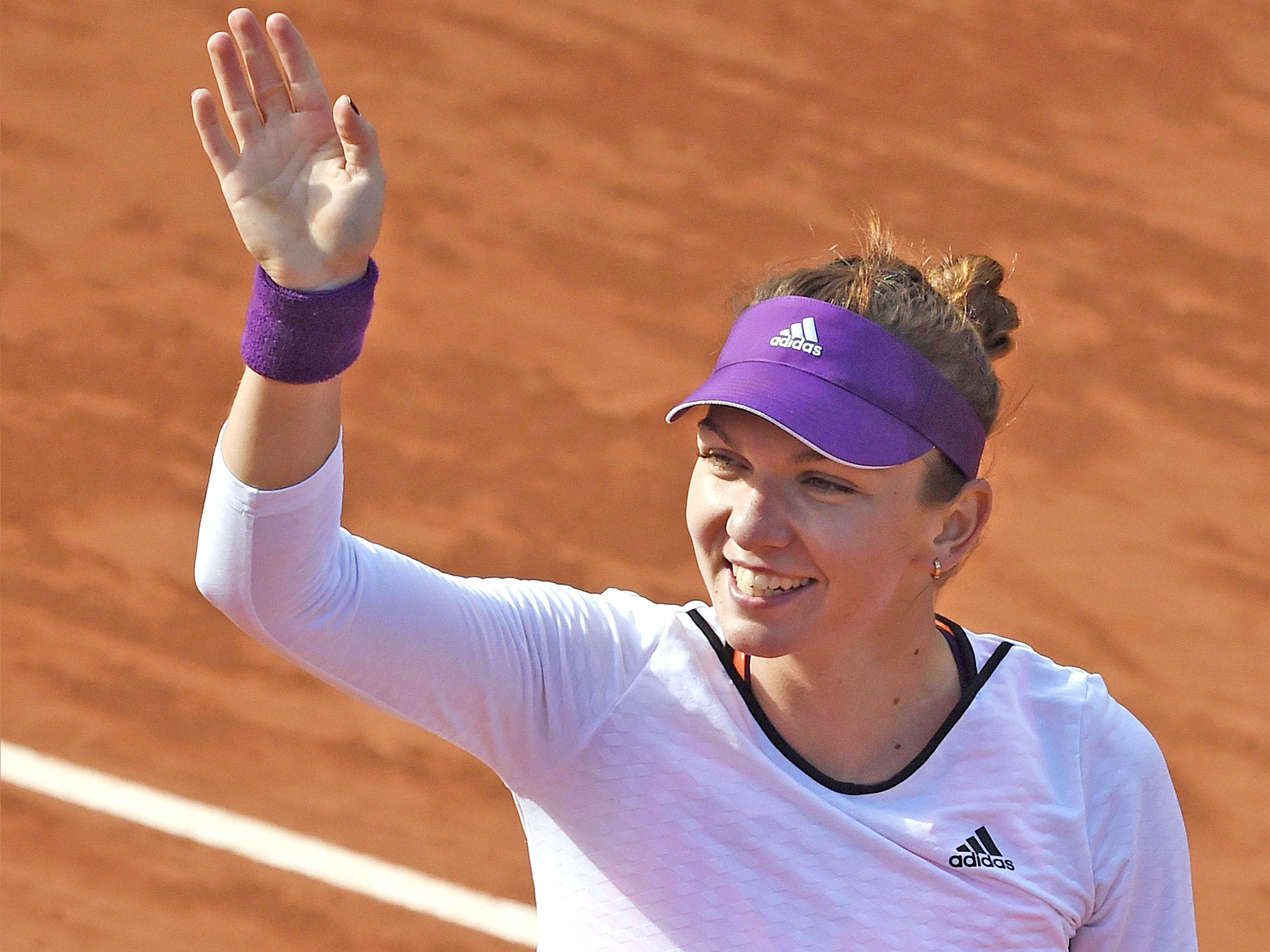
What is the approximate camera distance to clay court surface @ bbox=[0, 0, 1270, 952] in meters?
4.71

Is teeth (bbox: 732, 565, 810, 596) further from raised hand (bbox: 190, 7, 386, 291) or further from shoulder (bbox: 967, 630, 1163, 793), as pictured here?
raised hand (bbox: 190, 7, 386, 291)

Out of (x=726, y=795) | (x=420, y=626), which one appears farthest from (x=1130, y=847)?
(x=420, y=626)

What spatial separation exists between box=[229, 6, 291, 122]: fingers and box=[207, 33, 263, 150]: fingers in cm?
1

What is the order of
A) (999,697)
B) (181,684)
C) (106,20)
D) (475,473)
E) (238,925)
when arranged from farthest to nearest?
(106,20) → (475,473) → (181,684) → (238,925) → (999,697)

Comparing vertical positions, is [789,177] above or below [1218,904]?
above

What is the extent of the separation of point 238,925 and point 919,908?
2.77 metres

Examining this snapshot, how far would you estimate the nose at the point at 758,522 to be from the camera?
6.38 ft

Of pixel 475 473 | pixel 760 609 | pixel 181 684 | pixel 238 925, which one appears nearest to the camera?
pixel 760 609

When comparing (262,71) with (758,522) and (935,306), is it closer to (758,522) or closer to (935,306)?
(758,522)

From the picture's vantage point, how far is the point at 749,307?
88.4 inches

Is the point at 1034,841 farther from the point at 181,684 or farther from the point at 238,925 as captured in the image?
the point at 181,684

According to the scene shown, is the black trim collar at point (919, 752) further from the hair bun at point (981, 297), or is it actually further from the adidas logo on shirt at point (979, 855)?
the hair bun at point (981, 297)

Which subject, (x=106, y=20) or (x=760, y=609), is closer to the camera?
(x=760, y=609)

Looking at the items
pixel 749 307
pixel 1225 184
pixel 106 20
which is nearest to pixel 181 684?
pixel 106 20
